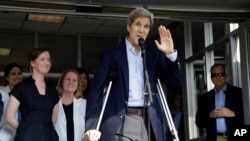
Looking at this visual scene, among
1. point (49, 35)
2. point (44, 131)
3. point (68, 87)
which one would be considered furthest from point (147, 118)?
point (49, 35)

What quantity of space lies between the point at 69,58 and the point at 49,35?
0.75 metres

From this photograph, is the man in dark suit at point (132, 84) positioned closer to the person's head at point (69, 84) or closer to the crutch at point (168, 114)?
the crutch at point (168, 114)

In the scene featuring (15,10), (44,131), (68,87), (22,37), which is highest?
(22,37)

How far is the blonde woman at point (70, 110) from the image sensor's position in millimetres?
4161

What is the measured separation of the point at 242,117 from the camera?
4879 millimetres

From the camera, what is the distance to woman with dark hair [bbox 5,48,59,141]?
11.5ft

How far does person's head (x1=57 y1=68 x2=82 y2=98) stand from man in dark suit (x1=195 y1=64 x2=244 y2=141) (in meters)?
1.52

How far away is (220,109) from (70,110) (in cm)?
167

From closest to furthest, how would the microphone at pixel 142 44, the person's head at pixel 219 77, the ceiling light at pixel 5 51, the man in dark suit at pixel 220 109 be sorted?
1. the microphone at pixel 142 44
2. the man in dark suit at pixel 220 109
3. the person's head at pixel 219 77
4. the ceiling light at pixel 5 51

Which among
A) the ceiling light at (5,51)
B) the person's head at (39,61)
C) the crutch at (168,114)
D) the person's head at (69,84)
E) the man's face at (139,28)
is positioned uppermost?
the ceiling light at (5,51)

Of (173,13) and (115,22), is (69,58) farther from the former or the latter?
(173,13)

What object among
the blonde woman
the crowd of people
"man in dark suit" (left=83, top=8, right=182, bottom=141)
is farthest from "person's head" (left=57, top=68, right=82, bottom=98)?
"man in dark suit" (left=83, top=8, right=182, bottom=141)

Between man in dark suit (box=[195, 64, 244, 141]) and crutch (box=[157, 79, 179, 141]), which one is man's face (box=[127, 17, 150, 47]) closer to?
crutch (box=[157, 79, 179, 141])

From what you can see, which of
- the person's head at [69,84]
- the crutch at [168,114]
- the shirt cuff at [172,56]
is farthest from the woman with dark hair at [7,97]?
the shirt cuff at [172,56]
